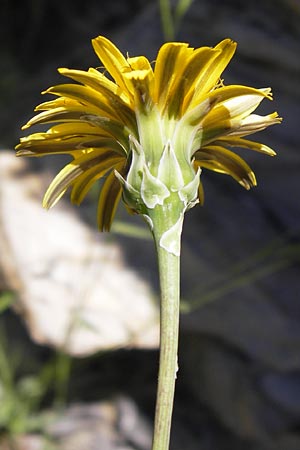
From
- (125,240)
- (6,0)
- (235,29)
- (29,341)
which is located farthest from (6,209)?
(6,0)

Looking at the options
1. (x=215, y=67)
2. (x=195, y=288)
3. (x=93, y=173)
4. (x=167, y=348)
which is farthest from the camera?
(x=195, y=288)

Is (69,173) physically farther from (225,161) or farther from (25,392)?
(25,392)

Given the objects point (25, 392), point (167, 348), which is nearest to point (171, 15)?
point (25, 392)

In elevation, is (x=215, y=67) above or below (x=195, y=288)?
above

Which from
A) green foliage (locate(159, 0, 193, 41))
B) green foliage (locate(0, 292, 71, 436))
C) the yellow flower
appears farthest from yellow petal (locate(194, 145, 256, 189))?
green foliage (locate(0, 292, 71, 436))

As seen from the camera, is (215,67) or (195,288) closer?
(215,67)

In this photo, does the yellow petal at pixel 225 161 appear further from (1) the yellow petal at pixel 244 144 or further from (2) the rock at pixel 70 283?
(2) the rock at pixel 70 283

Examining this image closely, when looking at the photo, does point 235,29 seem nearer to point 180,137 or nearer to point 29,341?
point 29,341

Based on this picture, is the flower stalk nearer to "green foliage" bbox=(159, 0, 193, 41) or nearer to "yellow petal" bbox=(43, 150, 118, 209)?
"yellow petal" bbox=(43, 150, 118, 209)
